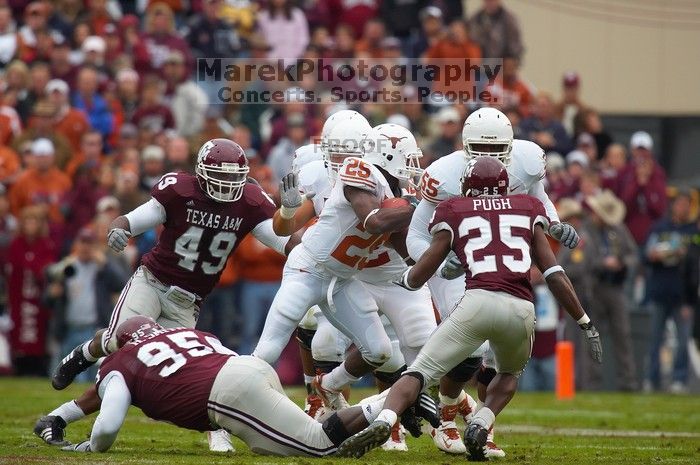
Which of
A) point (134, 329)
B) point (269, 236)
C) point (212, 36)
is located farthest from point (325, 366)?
point (212, 36)

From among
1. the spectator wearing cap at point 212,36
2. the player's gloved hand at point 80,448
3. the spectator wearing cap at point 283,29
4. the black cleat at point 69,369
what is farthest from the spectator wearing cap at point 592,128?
the player's gloved hand at point 80,448

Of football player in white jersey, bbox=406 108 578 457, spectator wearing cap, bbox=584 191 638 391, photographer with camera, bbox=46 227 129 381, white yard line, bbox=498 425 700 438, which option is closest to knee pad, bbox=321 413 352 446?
football player in white jersey, bbox=406 108 578 457

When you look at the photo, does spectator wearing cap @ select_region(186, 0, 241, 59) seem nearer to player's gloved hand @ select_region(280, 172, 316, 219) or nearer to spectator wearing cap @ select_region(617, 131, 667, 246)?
spectator wearing cap @ select_region(617, 131, 667, 246)

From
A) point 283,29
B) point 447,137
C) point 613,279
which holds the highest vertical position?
point 283,29

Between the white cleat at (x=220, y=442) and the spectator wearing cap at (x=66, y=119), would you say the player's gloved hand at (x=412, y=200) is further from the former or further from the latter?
the spectator wearing cap at (x=66, y=119)

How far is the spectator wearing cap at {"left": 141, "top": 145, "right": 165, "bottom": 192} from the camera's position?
14.4 metres

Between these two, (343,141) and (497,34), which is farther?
(497,34)

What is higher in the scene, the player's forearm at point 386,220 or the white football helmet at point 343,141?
the white football helmet at point 343,141

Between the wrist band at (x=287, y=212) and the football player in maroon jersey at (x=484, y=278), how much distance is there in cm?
112

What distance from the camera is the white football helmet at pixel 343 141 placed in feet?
28.6

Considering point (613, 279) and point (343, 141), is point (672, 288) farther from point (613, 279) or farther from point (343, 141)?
point (343, 141)

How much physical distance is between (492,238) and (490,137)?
3.61 ft

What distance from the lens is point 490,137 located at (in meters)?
8.30

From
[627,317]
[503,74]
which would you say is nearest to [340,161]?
[627,317]
